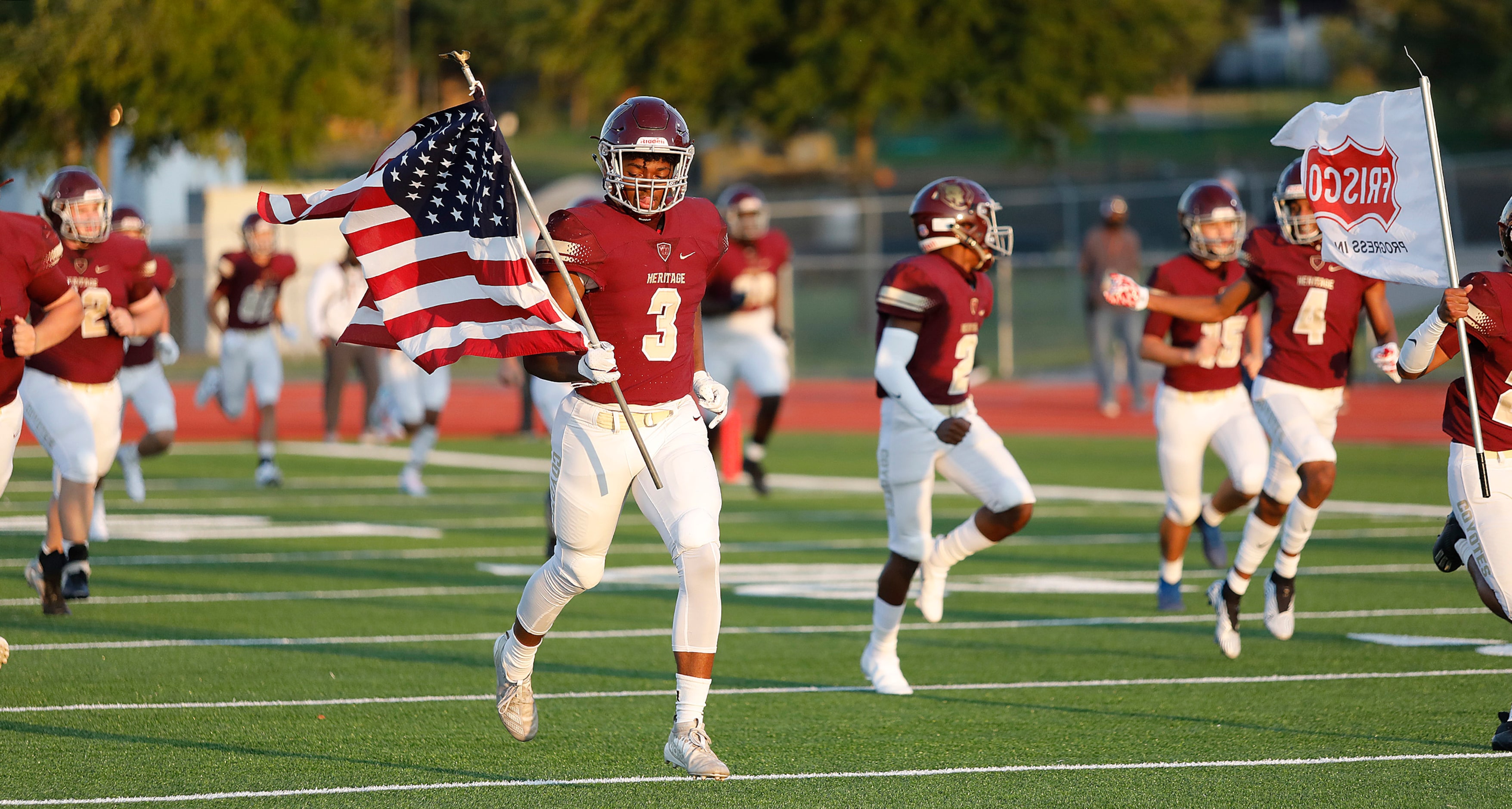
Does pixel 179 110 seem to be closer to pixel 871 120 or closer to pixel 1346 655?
pixel 871 120

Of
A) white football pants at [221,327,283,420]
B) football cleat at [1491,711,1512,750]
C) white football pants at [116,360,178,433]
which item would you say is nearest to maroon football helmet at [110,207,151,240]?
white football pants at [116,360,178,433]

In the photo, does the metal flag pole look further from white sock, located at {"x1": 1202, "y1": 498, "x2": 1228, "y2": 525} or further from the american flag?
white sock, located at {"x1": 1202, "y1": 498, "x2": 1228, "y2": 525}

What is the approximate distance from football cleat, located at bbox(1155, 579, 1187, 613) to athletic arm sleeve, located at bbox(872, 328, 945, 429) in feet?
7.40

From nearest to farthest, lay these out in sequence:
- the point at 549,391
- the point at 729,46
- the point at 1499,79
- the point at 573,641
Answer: the point at 573,641, the point at 549,391, the point at 729,46, the point at 1499,79

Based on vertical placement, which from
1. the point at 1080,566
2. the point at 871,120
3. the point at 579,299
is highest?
the point at 871,120

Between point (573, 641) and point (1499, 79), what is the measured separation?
30205 millimetres

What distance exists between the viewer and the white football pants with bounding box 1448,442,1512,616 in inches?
224

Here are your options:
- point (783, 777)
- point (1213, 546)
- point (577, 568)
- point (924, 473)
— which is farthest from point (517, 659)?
point (1213, 546)

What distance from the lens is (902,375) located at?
22.9 feet

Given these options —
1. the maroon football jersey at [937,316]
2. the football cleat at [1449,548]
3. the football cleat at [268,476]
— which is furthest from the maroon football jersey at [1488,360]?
the football cleat at [268,476]

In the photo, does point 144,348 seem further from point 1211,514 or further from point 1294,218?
point 1294,218

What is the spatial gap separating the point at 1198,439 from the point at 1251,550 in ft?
3.07

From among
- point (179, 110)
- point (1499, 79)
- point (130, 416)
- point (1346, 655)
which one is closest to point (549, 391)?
point (1346, 655)

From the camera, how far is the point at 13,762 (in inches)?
224
